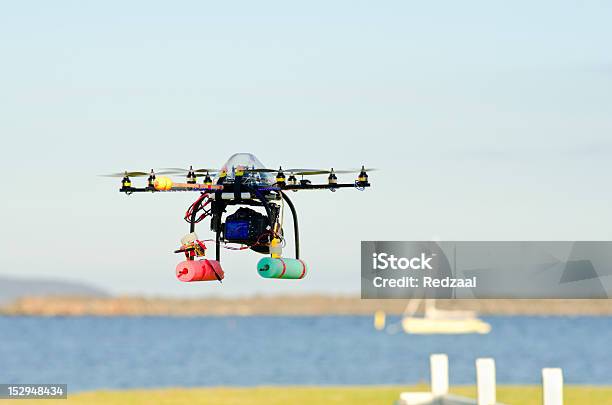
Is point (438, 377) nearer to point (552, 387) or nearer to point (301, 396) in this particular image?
point (552, 387)

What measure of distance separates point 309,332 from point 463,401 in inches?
4498

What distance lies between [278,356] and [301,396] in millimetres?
65775

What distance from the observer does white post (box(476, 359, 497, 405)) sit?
21500 mm

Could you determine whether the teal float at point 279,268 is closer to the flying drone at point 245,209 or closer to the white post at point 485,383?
the flying drone at point 245,209

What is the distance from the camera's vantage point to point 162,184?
37.1 feet

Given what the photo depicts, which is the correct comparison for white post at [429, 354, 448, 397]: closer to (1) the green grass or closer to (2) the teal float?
(1) the green grass

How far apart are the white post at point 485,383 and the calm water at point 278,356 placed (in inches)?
1772

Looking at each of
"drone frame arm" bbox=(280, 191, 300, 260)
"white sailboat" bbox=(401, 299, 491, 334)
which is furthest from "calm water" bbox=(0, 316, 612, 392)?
"drone frame arm" bbox=(280, 191, 300, 260)

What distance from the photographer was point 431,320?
118438 mm

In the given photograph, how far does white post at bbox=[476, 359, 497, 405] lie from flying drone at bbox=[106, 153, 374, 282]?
9.88 meters

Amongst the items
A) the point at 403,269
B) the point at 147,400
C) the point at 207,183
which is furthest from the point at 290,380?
the point at 207,183

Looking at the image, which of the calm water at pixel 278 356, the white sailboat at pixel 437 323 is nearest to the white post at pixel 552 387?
the calm water at pixel 278 356

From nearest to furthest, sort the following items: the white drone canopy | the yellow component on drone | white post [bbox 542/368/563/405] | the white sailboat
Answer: the yellow component on drone < the white drone canopy < white post [bbox 542/368/563/405] < the white sailboat

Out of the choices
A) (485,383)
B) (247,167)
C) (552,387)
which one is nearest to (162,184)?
(247,167)
